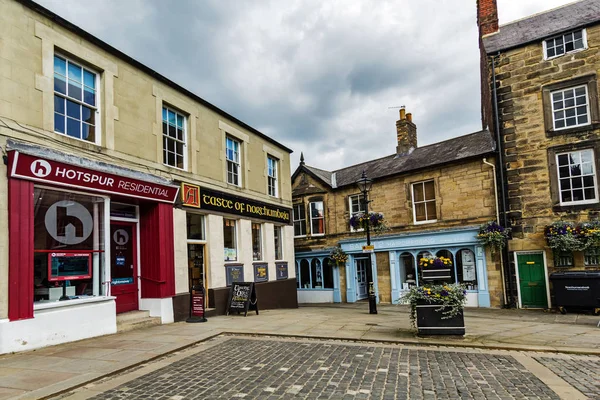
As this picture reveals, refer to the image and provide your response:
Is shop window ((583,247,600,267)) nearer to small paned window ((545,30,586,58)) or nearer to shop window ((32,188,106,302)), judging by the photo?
small paned window ((545,30,586,58))

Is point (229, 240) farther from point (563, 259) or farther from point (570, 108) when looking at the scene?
point (570, 108)

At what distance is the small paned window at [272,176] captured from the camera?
1777cm

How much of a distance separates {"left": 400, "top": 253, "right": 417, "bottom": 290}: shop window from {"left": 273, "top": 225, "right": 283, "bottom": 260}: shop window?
19.4 ft

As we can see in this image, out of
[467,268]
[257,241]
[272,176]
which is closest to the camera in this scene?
[257,241]

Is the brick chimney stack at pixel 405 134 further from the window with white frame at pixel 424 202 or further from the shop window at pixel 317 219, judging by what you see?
the shop window at pixel 317 219

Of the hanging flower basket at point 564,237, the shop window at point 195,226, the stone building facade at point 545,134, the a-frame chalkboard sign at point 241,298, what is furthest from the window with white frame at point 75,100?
the hanging flower basket at point 564,237

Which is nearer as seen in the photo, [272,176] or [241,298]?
[241,298]

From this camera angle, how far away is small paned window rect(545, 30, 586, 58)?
1571 cm

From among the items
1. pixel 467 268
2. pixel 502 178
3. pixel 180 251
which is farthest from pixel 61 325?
pixel 502 178

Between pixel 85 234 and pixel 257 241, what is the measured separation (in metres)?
7.70

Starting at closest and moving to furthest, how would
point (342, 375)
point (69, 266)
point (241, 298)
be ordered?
point (342, 375) < point (69, 266) < point (241, 298)

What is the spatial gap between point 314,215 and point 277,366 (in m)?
17.2

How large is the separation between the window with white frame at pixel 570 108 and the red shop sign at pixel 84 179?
554 inches

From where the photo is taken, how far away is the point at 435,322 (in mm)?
8695
